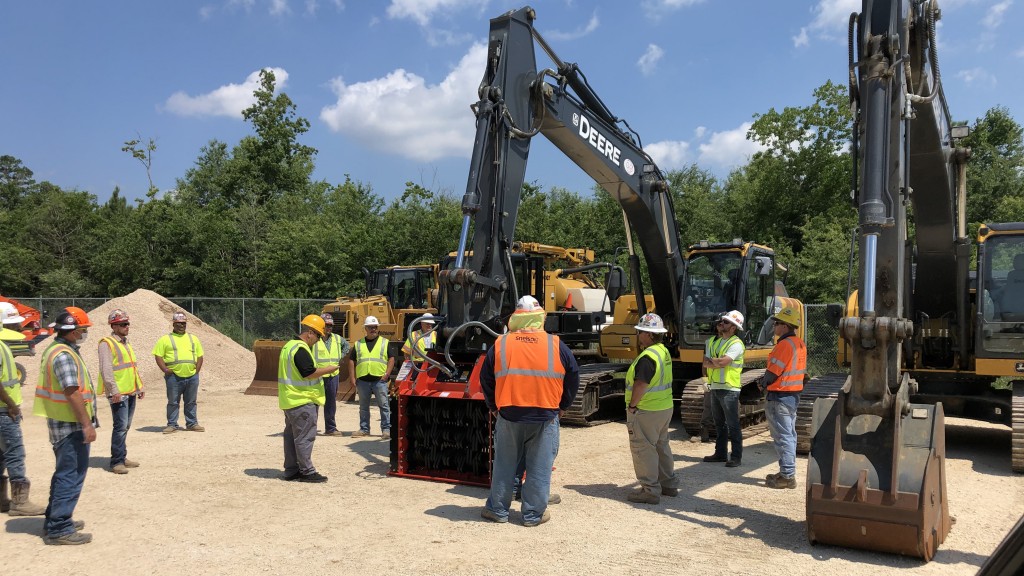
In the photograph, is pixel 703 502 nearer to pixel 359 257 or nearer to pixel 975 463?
pixel 975 463

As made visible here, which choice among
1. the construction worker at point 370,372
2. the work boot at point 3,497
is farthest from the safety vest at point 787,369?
the work boot at point 3,497

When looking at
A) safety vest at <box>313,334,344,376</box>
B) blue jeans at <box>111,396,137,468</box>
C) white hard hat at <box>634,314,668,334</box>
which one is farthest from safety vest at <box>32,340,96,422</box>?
white hard hat at <box>634,314,668,334</box>

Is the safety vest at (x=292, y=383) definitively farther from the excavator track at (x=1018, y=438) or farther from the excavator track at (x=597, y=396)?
the excavator track at (x=1018, y=438)

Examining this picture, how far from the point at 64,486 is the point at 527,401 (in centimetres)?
351

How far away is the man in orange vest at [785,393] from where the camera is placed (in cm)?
779

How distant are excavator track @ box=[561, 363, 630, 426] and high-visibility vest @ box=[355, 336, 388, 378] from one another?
110 inches

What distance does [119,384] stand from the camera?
883cm

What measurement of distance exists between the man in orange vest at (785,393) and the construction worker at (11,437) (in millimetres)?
6761

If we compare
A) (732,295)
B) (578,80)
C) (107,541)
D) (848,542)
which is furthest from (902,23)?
(107,541)

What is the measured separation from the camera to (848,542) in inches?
218

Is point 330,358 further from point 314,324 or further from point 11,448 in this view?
point 11,448

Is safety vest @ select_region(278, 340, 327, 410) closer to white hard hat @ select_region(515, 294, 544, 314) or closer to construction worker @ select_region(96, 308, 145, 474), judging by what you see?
construction worker @ select_region(96, 308, 145, 474)

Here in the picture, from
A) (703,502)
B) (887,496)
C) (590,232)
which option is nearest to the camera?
(887,496)

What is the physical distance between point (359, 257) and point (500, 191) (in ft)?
75.3
